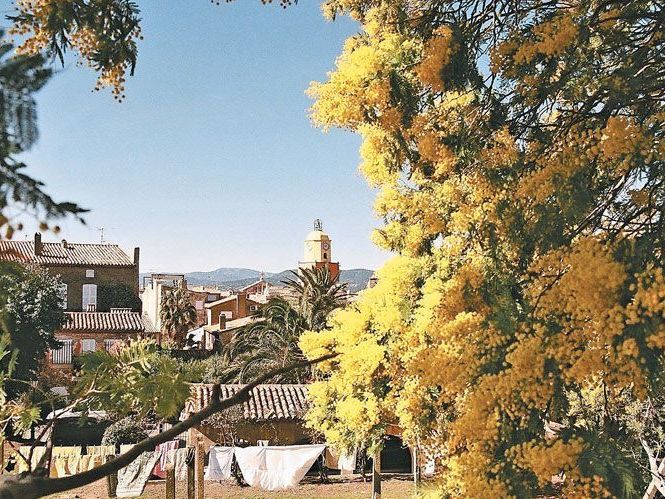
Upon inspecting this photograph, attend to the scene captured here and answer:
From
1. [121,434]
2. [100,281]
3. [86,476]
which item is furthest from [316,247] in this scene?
[86,476]

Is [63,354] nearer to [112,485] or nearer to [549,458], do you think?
[112,485]

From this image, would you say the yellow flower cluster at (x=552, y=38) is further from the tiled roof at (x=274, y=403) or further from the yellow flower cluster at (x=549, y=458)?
the tiled roof at (x=274, y=403)

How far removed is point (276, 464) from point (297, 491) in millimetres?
847

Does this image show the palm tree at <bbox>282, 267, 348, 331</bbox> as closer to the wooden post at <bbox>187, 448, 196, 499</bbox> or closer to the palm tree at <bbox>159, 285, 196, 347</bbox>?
the palm tree at <bbox>159, 285, 196, 347</bbox>

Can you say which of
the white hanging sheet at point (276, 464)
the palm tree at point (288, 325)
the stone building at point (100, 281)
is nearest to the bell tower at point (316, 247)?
the stone building at point (100, 281)

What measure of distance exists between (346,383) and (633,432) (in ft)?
12.5

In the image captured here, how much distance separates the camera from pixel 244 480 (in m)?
17.1

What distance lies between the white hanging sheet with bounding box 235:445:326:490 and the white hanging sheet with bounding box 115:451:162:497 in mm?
2005

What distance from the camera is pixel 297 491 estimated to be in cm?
1675

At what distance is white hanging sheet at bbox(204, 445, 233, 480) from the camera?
17.3 meters

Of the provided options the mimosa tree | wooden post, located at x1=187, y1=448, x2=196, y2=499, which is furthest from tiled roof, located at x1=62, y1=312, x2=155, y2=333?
the mimosa tree

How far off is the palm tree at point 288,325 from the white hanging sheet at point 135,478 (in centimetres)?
582

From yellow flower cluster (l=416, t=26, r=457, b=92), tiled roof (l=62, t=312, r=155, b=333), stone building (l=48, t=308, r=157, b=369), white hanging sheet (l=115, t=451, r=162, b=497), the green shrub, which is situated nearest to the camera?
yellow flower cluster (l=416, t=26, r=457, b=92)

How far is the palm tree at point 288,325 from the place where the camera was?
22.9 metres
